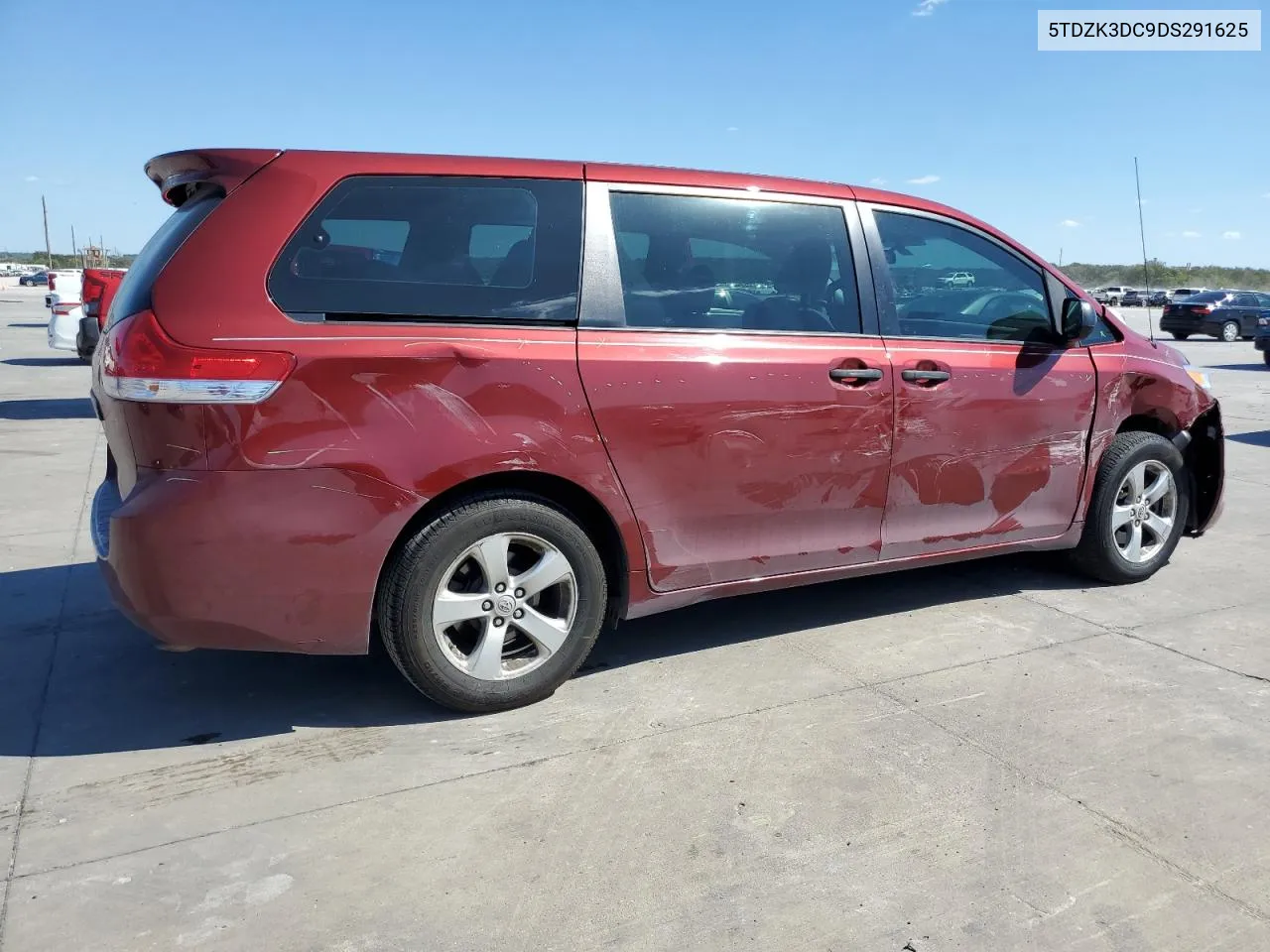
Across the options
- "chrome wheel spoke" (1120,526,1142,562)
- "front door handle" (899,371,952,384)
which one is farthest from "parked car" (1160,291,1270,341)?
"front door handle" (899,371,952,384)

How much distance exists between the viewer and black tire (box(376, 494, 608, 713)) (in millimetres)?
3346

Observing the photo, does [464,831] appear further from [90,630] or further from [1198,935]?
[90,630]

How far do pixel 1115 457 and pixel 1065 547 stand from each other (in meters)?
0.48

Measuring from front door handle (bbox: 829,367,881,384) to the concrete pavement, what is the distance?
3.62 ft

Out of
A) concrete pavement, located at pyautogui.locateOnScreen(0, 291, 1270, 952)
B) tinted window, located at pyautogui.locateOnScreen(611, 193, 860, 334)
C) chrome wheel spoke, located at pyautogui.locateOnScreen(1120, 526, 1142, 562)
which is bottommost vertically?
concrete pavement, located at pyautogui.locateOnScreen(0, 291, 1270, 952)

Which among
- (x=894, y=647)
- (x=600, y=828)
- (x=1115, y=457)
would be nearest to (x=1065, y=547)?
(x=1115, y=457)

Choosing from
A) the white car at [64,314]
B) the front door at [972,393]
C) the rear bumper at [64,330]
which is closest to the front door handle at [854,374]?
the front door at [972,393]

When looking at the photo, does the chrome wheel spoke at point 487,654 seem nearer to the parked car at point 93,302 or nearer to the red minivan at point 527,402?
the red minivan at point 527,402

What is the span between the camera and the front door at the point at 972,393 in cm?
421

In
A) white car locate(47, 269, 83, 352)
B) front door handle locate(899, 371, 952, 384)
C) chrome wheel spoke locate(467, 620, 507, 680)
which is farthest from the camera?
white car locate(47, 269, 83, 352)

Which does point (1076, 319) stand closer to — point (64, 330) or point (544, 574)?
point (544, 574)

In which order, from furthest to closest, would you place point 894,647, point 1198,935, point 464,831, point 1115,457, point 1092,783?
1. point 1115,457
2. point 894,647
3. point 1092,783
4. point 464,831
5. point 1198,935

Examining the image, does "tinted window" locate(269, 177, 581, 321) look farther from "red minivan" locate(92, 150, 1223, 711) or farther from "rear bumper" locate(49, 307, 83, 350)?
"rear bumper" locate(49, 307, 83, 350)

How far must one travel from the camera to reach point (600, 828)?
9.39ft
